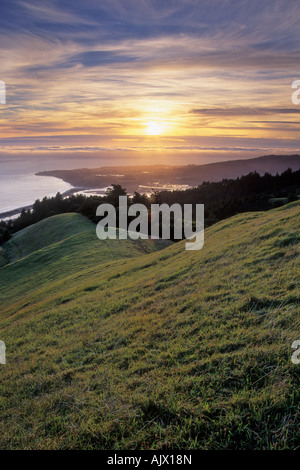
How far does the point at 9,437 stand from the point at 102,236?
3837 centimetres

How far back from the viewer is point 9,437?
474 centimetres

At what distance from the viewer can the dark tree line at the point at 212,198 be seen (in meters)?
69.2

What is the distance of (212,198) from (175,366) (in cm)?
11394

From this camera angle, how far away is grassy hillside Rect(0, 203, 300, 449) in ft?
12.8

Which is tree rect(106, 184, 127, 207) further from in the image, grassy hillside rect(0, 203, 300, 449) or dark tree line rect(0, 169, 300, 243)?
grassy hillside rect(0, 203, 300, 449)

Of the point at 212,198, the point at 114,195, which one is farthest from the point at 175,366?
the point at 212,198

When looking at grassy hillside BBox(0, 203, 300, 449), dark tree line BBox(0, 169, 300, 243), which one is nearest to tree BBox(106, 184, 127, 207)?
dark tree line BBox(0, 169, 300, 243)

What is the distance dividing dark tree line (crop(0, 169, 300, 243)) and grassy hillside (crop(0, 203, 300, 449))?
141 feet

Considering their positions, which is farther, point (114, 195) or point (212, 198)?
point (212, 198)

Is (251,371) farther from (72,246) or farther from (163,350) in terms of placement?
(72,246)

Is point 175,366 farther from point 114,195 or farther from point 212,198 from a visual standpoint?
point 212,198

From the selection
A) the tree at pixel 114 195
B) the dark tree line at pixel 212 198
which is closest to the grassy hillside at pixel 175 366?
the dark tree line at pixel 212 198

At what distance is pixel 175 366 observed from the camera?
5.48m
